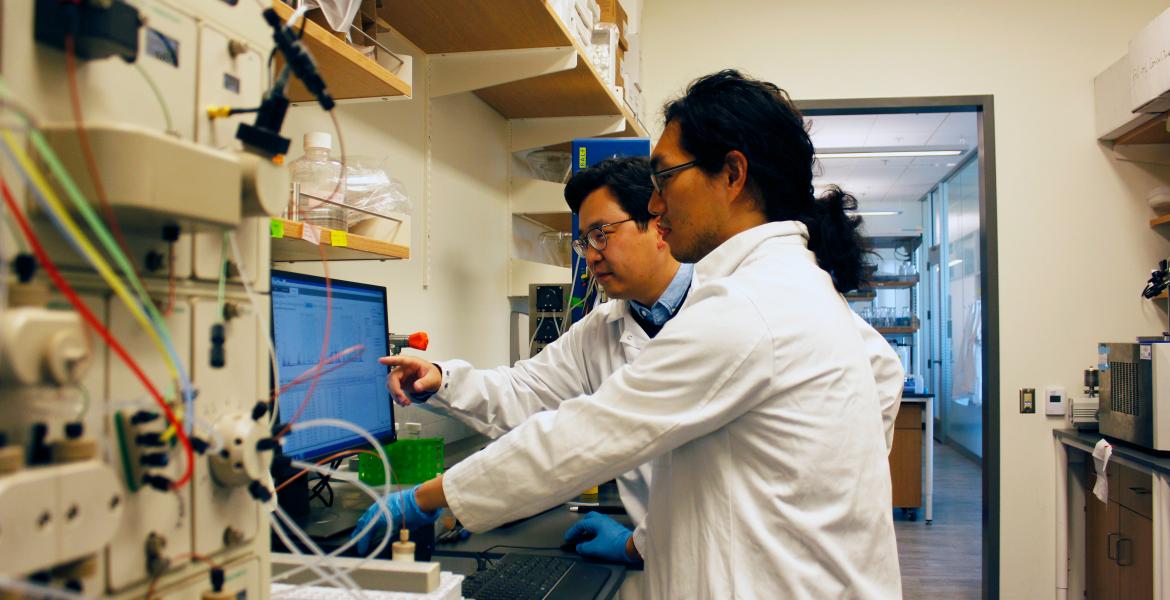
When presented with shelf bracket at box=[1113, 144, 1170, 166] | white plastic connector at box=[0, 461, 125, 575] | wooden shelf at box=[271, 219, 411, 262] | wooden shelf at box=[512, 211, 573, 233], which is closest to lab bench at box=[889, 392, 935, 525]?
shelf bracket at box=[1113, 144, 1170, 166]

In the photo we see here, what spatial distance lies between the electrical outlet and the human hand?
8.72 feet

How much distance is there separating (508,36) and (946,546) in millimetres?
3968

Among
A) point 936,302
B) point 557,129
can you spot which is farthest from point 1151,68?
point 936,302

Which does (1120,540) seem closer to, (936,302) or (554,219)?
(554,219)

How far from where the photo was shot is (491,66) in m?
2.11

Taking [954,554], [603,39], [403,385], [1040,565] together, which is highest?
[603,39]

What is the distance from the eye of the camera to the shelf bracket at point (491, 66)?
2074 millimetres

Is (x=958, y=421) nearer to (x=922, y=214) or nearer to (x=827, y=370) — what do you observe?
(x=922, y=214)

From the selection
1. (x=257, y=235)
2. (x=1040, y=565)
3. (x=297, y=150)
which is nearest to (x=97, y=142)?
(x=257, y=235)

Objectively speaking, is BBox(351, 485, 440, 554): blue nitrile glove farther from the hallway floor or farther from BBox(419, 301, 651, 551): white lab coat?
the hallway floor

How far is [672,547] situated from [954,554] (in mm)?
3902

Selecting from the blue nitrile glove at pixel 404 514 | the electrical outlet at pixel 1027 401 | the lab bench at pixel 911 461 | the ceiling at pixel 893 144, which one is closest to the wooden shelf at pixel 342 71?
the blue nitrile glove at pixel 404 514

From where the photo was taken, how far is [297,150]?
156 cm

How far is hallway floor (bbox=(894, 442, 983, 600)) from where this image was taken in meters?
3.82
